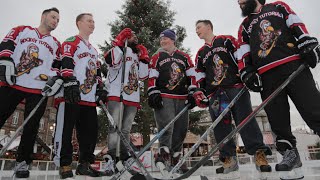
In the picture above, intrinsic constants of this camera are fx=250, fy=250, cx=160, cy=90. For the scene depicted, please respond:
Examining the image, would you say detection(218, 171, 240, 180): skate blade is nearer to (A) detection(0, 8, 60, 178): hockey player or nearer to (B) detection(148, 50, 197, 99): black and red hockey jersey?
(B) detection(148, 50, 197, 99): black and red hockey jersey

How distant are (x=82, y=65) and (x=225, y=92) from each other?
2187mm

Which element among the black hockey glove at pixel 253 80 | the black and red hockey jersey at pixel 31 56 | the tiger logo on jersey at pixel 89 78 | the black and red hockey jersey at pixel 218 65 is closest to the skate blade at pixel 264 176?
the black hockey glove at pixel 253 80

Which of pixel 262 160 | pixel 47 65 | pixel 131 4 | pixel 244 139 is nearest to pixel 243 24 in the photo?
pixel 244 139

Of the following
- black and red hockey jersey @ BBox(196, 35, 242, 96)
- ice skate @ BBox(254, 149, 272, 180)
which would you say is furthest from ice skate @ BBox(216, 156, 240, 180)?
black and red hockey jersey @ BBox(196, 35, 242, 96)

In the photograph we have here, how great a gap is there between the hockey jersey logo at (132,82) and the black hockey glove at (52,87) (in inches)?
40.5

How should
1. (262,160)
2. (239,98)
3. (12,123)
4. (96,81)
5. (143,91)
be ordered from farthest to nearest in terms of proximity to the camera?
(12,123), (143,91), (96,81), (239,98), (262,160)

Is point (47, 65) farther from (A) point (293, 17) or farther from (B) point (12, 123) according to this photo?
(B) point (12, 123)

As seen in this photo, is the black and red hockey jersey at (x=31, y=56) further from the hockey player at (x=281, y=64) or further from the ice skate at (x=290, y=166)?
the ice skate at (x=290, y=166)

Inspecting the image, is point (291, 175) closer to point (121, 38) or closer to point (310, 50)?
point (310, 50)

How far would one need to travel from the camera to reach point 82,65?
3.86m

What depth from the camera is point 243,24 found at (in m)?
3.21

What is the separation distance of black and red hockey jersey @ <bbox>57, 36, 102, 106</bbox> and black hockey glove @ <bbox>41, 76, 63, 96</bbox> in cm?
13

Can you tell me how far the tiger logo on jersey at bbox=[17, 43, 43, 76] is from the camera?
3541mm

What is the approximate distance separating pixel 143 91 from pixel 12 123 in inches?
1058
